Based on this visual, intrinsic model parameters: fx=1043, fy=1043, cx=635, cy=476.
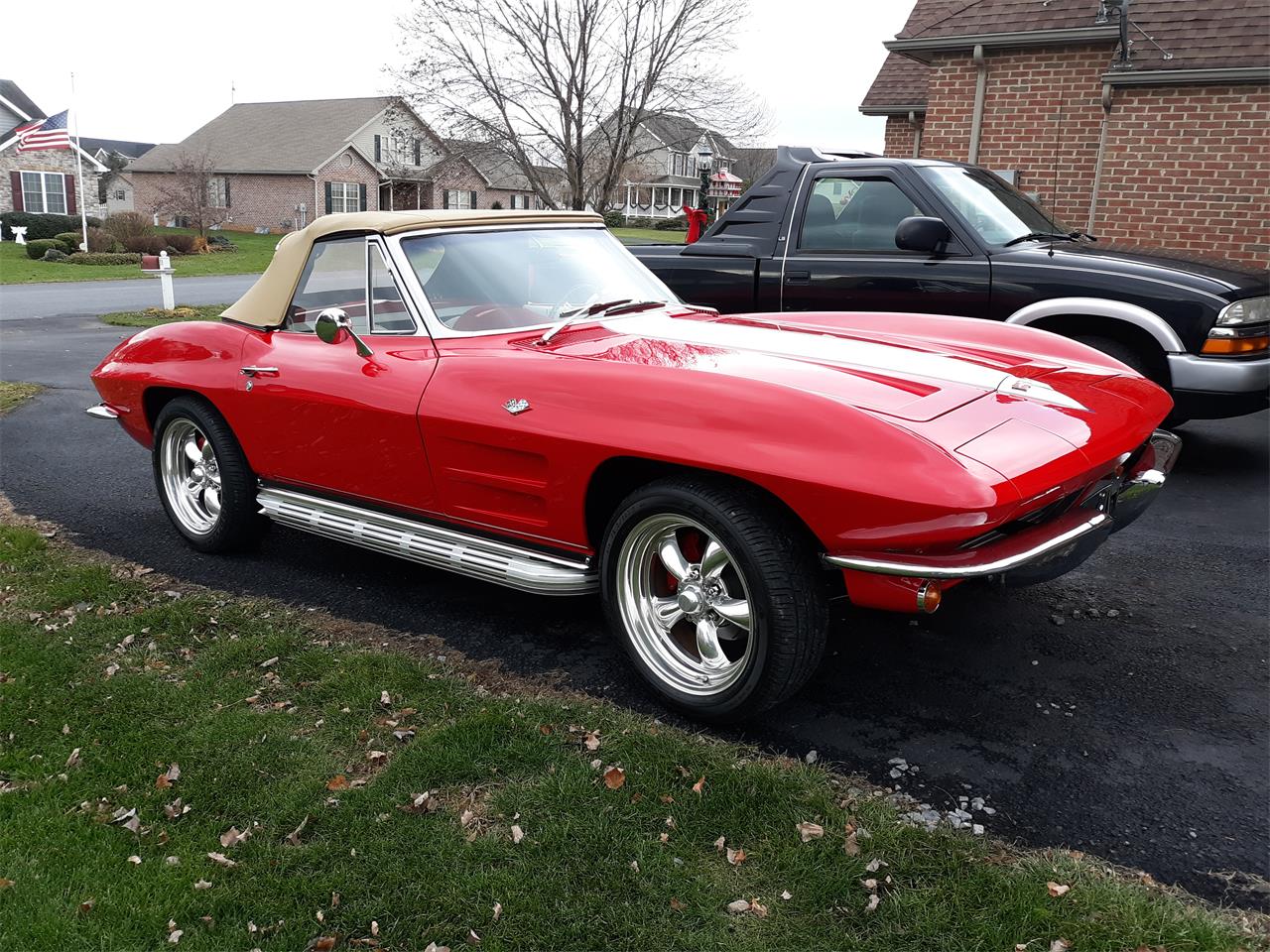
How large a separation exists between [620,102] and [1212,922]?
17800 mm

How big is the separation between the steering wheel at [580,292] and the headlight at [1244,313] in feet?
12.1

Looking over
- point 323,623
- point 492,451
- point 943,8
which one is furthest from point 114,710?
point 943,8

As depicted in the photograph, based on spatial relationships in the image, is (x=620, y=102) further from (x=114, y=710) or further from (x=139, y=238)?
(x=139, y=238)

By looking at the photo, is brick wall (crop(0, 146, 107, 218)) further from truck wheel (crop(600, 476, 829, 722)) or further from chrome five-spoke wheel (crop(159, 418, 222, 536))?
truck wheel (crop(600, 476, 829, 722))

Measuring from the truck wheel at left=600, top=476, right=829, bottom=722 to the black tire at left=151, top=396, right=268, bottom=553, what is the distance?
2.19m

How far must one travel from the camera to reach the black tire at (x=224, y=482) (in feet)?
15.9

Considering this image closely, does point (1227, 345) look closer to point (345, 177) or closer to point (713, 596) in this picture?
point (713, 596)

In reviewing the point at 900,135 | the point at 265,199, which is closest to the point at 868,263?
the point at 900,135

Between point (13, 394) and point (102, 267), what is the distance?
2231cm

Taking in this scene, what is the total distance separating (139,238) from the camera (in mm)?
33938

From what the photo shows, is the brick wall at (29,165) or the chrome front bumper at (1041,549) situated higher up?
the brick wall at (29,165)

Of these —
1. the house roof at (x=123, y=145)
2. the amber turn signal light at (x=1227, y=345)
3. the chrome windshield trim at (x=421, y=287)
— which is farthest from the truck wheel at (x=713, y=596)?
the house roof at (x=123, y=145)

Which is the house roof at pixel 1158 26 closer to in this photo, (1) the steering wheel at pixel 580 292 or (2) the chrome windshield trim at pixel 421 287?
(1) the steering wheel at pixel 580 292

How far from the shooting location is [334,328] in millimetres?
4094
